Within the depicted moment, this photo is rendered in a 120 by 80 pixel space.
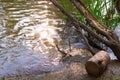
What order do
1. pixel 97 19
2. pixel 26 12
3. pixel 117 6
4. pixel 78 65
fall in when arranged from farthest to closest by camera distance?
pixel 26 12 → pixel 117 6 → pixel 97 19 → pixel 78 65

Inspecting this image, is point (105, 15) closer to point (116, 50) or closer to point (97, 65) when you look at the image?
point (116, 50)

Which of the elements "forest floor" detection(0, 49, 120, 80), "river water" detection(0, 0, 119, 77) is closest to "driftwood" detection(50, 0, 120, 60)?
"forest floor" detection(0, 49, 120, 80)

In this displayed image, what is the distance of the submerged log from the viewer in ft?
15.2

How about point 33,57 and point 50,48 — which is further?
point 50,48

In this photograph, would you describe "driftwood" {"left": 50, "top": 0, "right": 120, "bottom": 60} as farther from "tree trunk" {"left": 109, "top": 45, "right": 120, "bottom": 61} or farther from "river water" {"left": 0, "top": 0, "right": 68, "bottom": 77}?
"river water" {"left": 0, "top": 0, "right": 68, "bottom": 77}

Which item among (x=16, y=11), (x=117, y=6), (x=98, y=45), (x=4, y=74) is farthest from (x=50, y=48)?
(x=16, y=11)

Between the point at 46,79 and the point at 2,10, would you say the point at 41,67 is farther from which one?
the point at 2,10

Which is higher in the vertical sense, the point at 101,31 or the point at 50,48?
the point at 101,31

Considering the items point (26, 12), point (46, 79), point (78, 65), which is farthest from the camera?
point (26, 12)

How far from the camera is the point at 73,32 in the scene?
707cm

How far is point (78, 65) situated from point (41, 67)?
0.70 meters

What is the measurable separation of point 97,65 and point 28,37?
A: 2479mm

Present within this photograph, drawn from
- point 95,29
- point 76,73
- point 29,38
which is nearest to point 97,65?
point 76,73

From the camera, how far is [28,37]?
662 cm
